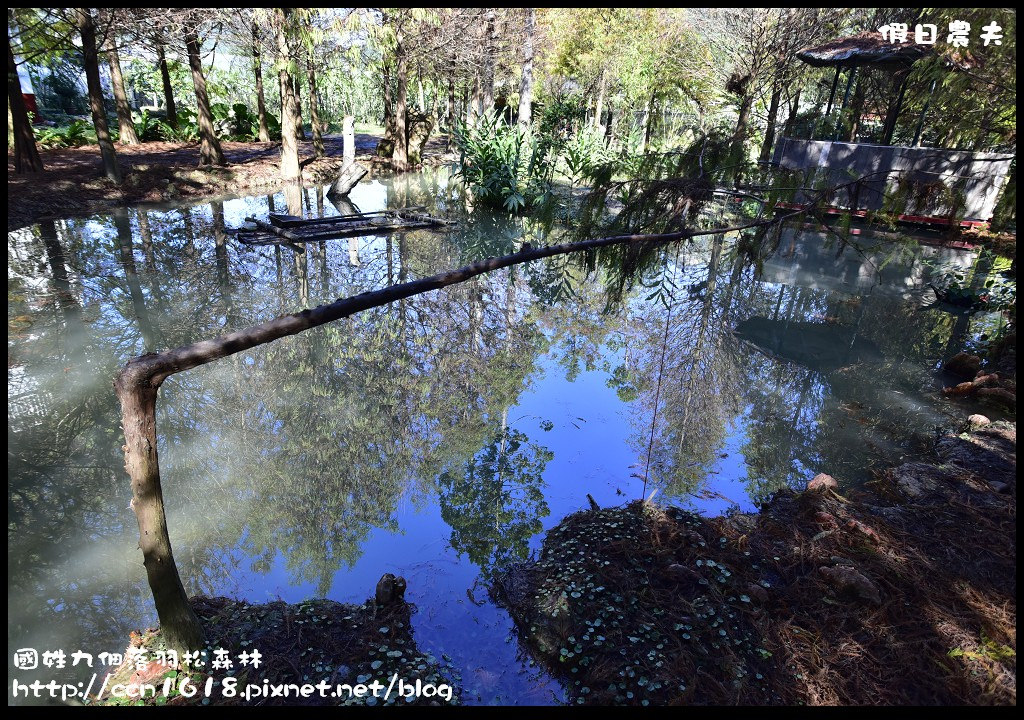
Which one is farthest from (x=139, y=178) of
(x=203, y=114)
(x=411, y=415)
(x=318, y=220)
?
(x=411, y=415)

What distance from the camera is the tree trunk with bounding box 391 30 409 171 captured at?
17.8m

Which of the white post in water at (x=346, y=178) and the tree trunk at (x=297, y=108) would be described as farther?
the tree trunk at (x=297, y=108)

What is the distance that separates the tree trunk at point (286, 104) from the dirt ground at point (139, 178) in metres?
0.50

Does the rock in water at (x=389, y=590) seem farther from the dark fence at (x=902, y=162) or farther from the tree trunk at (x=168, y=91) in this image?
the tree trunk at (x=168, y=91)

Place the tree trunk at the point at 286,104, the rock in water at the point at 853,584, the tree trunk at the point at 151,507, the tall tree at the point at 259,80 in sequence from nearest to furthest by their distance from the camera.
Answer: the tree trunk at the point at 151,507
the rock in water at the point at 853,584
the tree trunk at the point at 286,104
the tall tree at the point at 259,80

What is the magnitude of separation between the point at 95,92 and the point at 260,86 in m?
8.38

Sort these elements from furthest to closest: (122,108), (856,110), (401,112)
Result: (401,112)
(856,110)
(122,108)

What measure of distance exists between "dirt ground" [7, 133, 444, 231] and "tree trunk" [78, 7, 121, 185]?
0.35 metres

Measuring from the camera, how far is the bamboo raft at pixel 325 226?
1125 centimetres

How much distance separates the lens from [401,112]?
65.4 feet

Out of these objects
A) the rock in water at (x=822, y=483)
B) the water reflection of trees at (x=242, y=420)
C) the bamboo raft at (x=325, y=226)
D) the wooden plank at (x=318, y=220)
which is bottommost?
the water reflection of trees at (x=242, y=420)

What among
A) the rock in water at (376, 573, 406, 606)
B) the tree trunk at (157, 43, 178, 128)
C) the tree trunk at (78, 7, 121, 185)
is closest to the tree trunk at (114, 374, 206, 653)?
the rock in water at (376, 573, 406, 606)

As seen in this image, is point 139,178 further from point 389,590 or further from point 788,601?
point 788,601

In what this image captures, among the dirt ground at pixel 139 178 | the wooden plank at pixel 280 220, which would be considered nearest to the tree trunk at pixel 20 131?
the dirt ground at pixel 139 178
